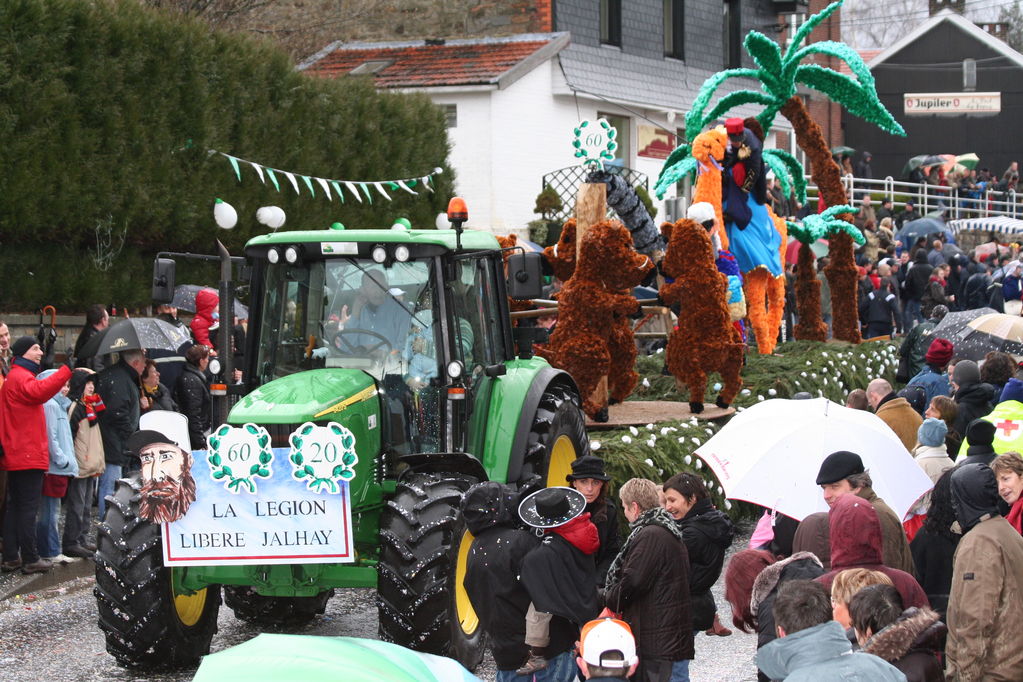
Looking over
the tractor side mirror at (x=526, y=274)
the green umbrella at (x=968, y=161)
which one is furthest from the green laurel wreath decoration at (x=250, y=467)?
the green umbrella at (x=968, y=161)

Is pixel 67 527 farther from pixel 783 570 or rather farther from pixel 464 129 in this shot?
pixel 464 129

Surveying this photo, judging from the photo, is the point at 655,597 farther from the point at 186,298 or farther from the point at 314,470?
the point at 186,298

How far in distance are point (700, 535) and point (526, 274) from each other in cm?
310

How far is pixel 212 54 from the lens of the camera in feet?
54.7

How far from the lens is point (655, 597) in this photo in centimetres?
679

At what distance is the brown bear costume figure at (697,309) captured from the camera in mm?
14492

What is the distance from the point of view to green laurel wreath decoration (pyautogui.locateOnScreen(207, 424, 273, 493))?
27.0 feet

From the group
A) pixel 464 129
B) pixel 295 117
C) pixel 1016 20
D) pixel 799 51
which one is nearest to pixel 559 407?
pixel 295 117

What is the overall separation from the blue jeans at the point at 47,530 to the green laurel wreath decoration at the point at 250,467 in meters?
3.89

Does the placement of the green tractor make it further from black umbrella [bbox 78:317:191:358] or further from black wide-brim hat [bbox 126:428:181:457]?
black umbrella [bbox 78:317:191:358]

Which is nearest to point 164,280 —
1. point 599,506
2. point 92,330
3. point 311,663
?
point 599,506

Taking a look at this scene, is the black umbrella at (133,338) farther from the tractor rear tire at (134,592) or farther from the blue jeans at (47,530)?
the tractor rear tire at (134,592)

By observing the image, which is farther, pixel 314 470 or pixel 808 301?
pixel 808 301

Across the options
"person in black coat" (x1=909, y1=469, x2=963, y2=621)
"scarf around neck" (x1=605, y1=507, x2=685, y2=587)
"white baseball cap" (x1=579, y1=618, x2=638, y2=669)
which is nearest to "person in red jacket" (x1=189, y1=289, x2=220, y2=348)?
"scarf around neck" (x1=605, y1=507, x2=685, y2=587)
